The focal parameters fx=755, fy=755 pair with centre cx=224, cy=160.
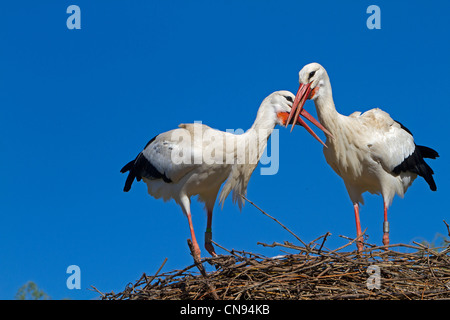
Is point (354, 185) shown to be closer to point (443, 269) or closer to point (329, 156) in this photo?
point (329, 156)

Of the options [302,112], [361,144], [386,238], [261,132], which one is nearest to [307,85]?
[302,112]

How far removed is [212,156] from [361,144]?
1410 millimetres

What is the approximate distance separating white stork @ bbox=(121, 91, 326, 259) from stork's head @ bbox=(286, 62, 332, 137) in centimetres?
9

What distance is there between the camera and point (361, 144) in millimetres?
7117

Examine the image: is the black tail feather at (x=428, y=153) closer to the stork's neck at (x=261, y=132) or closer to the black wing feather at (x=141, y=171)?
the stork's neck at (x=261, y=132)

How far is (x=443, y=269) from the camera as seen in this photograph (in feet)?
17.5

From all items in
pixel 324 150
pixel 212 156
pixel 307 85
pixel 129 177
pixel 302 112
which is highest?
pixel 307 85

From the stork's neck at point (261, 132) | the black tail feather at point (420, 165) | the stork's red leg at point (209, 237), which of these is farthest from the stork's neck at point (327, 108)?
the stork's red leg at point (209, 237)

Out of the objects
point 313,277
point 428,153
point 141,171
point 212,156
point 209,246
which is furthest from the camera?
point 428,153

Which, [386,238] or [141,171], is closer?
[386,238]

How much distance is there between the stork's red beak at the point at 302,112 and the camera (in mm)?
7031

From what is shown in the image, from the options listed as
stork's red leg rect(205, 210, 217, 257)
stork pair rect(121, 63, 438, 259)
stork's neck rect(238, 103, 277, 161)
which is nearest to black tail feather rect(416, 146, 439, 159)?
stork pair rect(121, 63, 438, 259)

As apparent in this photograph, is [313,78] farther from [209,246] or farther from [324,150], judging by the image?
[209,246]

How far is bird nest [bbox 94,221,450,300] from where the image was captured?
16.7 ft
